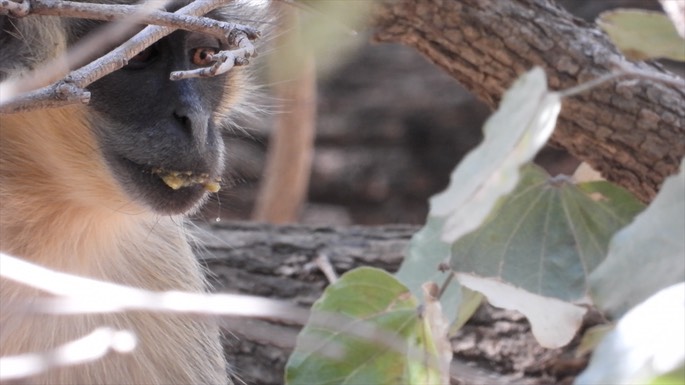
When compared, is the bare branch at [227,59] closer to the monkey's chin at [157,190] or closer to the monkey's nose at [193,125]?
the monkey's nose at [193,125]

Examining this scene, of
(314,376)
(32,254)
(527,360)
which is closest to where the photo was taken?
(314,376)

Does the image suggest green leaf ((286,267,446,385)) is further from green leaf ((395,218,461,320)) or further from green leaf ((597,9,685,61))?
green leaf ((597,9,685,61))

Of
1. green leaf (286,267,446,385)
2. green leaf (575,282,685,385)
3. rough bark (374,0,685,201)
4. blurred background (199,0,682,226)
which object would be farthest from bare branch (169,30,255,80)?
blurred background (199,0,682,226)

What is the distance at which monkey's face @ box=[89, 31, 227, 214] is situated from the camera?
230cm

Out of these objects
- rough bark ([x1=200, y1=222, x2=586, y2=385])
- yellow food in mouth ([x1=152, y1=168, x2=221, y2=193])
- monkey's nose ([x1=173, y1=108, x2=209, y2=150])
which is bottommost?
rough bark ([x1=200, y1=222, x2=586, y2=385])

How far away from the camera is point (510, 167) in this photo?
1284 millimetres

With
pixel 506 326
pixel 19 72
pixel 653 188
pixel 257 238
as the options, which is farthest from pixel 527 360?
pixel 19 72

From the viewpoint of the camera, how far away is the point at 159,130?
2.31 metres

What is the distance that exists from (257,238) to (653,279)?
261 centimetres

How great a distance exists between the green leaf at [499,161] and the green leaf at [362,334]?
56cm

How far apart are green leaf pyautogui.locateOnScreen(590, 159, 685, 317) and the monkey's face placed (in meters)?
1.08

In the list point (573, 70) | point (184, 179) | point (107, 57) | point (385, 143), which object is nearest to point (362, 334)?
point (184, 179)

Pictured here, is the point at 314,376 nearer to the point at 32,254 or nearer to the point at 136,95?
the point at 136,95

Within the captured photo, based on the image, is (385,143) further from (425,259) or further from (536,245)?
(536,245)
